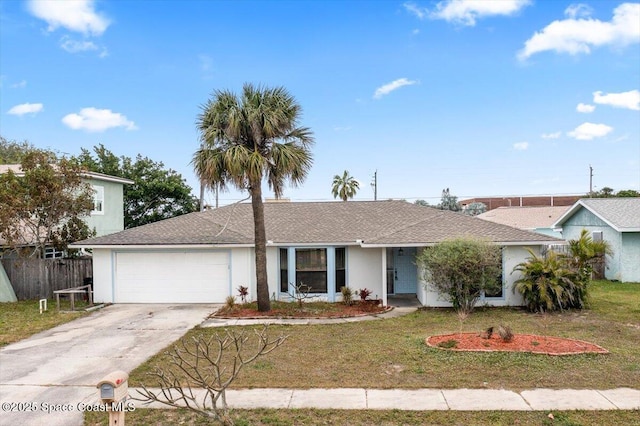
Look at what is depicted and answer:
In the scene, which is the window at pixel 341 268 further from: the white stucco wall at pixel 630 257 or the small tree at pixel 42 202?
the white stucco wall at pixel 630 257

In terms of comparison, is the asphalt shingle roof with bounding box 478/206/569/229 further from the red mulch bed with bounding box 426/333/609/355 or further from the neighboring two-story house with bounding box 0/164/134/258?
the neighboring two-story house with bounding box 0/164/134/258

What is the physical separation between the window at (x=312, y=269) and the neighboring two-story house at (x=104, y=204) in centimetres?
1149

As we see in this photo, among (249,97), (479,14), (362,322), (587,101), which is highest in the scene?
(479,14)

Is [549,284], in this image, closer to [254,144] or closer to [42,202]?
[254,144]

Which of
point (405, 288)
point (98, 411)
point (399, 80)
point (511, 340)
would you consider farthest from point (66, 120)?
point (511, 340)

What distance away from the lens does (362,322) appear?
41.8ft

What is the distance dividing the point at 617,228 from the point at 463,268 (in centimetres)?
1162

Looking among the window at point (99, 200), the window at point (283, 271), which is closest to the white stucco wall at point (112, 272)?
the window at point (283, 271)

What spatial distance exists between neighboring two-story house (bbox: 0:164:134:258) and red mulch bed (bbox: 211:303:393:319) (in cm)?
1107

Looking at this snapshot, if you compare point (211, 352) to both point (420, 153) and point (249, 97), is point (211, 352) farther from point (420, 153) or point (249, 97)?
point (420, 153)

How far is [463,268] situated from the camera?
1309 centimetres

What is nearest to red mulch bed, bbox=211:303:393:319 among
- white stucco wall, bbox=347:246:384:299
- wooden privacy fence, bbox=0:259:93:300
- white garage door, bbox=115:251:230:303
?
white stucco wall, bbox=347:246:384:299

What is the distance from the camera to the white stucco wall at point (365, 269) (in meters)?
16.2

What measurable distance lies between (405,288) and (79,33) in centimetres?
1893
